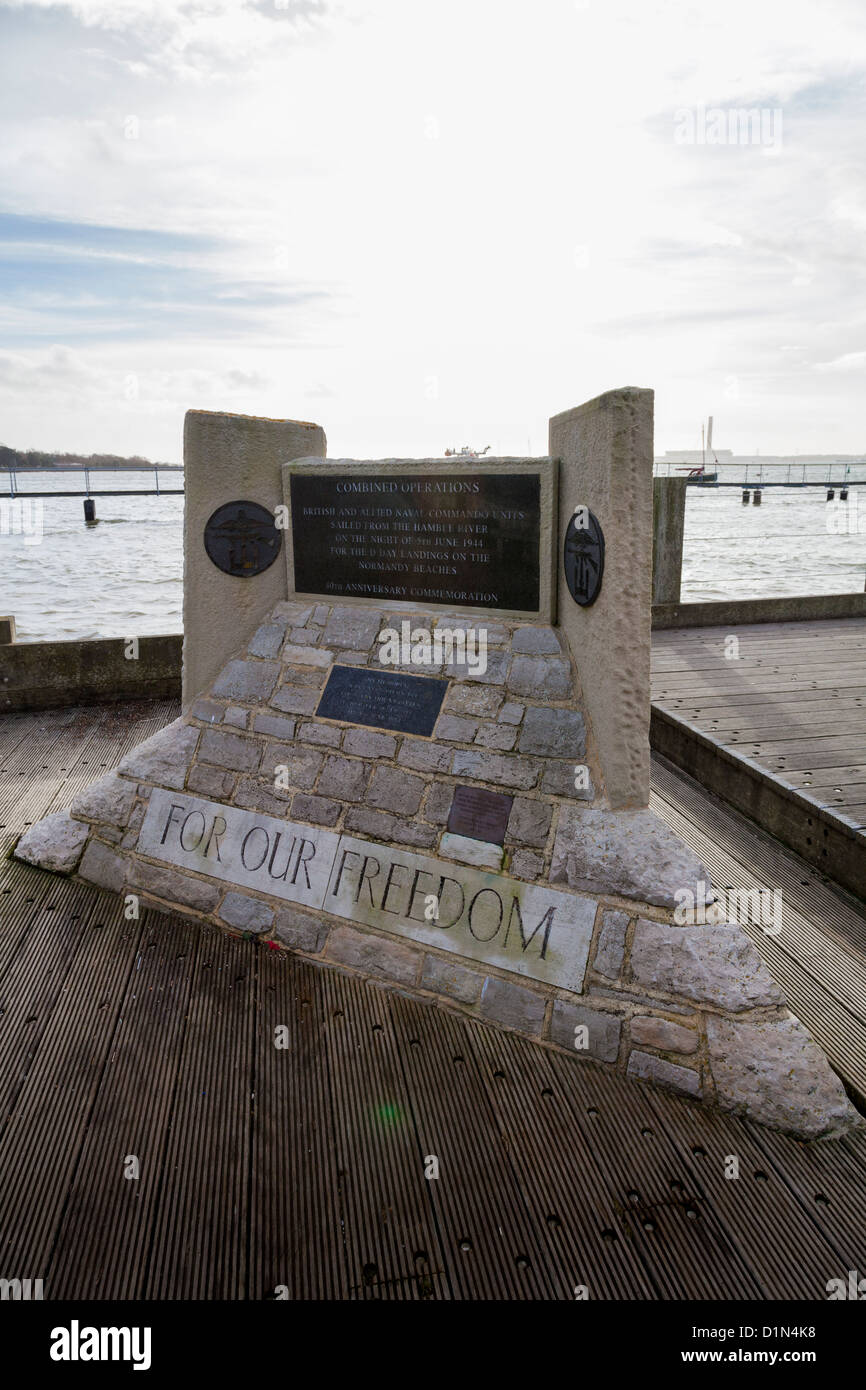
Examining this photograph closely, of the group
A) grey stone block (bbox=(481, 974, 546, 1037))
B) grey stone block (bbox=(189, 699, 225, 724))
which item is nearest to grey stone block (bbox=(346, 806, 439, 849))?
grey stone block (bbox=(481, 974, 546, 1037))

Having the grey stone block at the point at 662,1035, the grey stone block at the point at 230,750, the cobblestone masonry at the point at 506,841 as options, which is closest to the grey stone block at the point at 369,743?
the cobblestone masonry at the point at 506,841

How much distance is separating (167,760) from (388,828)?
1605mm

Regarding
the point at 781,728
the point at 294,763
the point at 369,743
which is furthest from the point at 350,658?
the point at 781,728

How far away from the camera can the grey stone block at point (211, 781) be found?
4688mm

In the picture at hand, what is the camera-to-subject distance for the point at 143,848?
4.76 metres

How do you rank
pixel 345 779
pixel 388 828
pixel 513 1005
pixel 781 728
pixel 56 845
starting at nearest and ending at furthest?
1. pixel 513 1005
2. pixel 388 828
3. pixel 345 779
4. pixel 56 845
5. pixel 781 728

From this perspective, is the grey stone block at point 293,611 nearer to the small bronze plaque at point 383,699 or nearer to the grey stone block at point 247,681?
the grey stone block at point 247,681

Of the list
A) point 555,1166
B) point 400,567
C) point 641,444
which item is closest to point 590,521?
point 641,444

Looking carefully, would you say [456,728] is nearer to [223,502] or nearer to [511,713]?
[511,713]

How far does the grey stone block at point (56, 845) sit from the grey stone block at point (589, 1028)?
10.3 ft

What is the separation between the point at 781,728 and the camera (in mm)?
6141

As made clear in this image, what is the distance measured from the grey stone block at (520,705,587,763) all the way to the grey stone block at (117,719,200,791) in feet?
7.06

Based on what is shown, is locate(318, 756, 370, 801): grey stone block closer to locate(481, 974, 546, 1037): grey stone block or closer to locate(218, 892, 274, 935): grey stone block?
locate(218, 892, 274, 935): grey stone block

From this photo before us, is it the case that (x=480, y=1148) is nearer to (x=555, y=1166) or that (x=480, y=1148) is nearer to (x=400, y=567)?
(x=555, y=1166)
